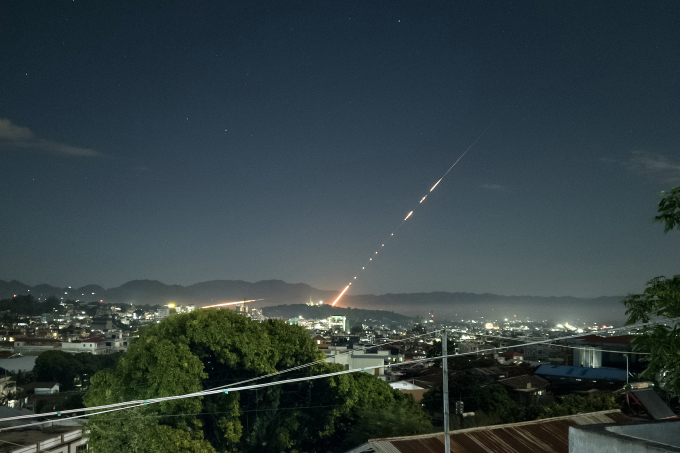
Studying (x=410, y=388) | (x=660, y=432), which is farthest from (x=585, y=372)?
(x=660, y=432)

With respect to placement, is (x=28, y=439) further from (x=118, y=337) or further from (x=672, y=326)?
(x=118, y=337)

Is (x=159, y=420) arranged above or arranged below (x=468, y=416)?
above

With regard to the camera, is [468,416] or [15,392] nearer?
[468,416]

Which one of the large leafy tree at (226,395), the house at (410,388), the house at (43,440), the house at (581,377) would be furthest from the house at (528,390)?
the house at (43,440)

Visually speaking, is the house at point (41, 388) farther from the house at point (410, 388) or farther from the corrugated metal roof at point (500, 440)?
the corrugated metal roof at point (500, 440)

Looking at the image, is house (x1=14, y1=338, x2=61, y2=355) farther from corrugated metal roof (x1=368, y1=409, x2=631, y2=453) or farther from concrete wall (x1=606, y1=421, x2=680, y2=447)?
concrete wall (x1=606, y1=421, x2=680, y2=447)

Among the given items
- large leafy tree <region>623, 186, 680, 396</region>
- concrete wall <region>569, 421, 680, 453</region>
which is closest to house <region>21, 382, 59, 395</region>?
concrete wall <region>569, 421, 680, 453</region>

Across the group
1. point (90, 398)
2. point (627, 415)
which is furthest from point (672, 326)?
point (90, 398)
